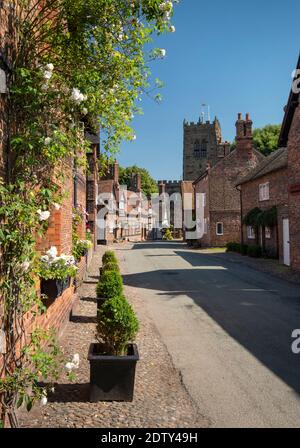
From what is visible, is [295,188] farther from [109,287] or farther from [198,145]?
[198,145]

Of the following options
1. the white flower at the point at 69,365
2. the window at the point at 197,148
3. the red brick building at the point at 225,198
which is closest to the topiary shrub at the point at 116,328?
the white flower at the point at 69,365

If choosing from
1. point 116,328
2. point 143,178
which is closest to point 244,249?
point 116,328

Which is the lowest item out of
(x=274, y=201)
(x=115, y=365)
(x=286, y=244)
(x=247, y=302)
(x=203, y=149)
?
(x=247, y=302)

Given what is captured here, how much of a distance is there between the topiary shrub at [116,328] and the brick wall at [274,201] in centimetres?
1828

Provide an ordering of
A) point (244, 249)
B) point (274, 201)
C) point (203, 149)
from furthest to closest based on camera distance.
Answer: point (203, 149) → point (244, 249) → point (274, 201)

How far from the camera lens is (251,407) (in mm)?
4914

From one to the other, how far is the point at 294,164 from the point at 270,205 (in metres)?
9.22

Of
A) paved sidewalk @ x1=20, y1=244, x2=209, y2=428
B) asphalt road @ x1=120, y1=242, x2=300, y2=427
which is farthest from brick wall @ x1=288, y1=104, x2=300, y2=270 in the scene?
paved sidewalk @ x1=20, y1=244, x2=209, y2=428

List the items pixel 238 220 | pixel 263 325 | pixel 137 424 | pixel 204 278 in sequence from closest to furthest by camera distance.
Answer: pixel 137 424 < pixel 263 325 < pixel 204 278 < pixel 238 220

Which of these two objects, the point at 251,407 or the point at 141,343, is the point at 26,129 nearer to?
the point at 251,407

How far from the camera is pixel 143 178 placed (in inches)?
3514

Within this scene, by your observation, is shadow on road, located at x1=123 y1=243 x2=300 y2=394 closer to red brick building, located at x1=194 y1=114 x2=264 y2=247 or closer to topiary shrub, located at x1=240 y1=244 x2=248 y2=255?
topiary shrub, located at x1=240 y1=244 x2=248 y2=255

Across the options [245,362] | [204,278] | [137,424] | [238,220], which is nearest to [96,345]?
[137,424]
